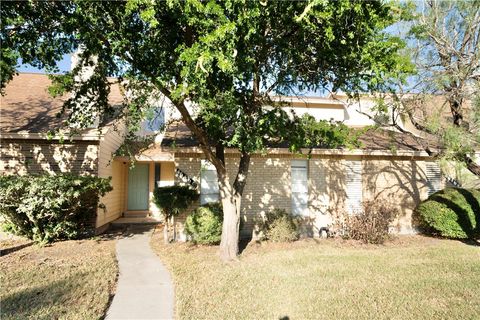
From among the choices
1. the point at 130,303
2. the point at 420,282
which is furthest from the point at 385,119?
the point at 130,303

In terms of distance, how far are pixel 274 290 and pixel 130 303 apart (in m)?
2.63

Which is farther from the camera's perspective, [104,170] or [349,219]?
[104,170]

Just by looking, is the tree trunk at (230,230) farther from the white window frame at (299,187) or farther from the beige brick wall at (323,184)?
the white window frame at (299,187)

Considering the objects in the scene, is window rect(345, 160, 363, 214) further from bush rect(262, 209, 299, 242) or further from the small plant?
the small plant

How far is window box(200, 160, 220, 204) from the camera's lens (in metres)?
10.9

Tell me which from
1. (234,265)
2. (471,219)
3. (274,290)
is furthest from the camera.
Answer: (471,219)

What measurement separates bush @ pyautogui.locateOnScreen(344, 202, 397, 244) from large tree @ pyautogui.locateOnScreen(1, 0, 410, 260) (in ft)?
14.2

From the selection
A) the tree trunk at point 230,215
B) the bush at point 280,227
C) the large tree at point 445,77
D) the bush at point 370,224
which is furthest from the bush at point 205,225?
the large tree at point 445,77

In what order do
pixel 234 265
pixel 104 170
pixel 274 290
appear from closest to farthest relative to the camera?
1. pixel 274 290
2. pixel 234 265
3. pixel 104 170

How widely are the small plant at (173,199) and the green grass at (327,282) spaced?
1134 mm

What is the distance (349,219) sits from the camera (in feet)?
36.0

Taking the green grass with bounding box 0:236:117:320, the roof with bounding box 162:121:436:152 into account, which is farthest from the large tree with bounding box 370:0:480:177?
the green grass with bounding box 0:236:117:320

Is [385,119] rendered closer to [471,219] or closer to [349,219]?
[349,219]

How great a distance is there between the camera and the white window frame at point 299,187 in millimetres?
11562
